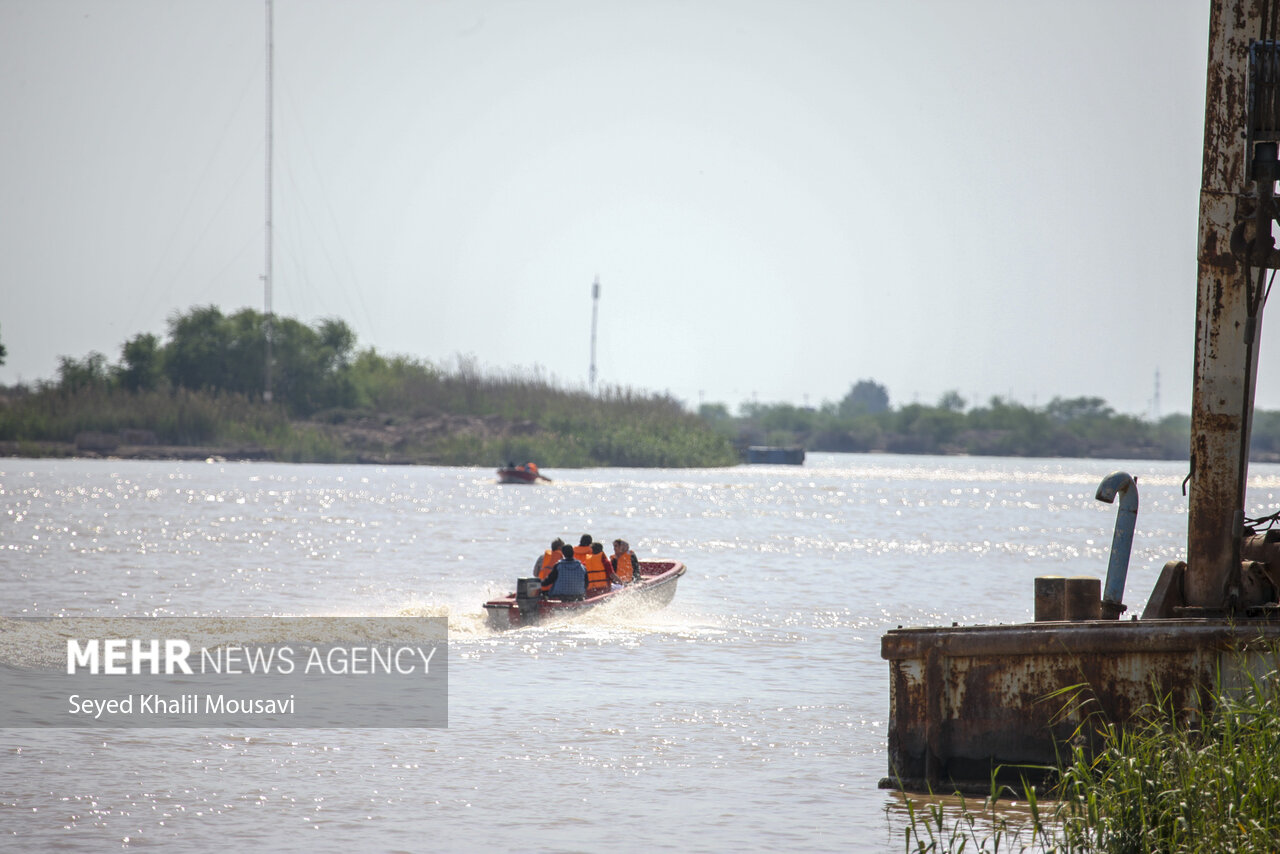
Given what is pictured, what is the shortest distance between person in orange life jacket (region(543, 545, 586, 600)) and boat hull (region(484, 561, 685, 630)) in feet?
0.37

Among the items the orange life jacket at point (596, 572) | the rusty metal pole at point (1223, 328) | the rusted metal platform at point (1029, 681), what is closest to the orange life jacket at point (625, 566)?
the orange life jacket at point (596, 572)

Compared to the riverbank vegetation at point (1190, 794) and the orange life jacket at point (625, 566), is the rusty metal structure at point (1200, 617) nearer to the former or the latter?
the riverbank vegetation at point (1190, 794)

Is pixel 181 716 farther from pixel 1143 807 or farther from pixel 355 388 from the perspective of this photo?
pixel 355 388

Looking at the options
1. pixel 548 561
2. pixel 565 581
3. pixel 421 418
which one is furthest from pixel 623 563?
pixel 421 418

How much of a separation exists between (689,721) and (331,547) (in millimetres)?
21707

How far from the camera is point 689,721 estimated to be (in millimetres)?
12328

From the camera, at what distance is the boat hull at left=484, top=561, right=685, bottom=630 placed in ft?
57.7

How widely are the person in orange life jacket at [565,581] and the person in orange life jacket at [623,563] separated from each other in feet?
6.45

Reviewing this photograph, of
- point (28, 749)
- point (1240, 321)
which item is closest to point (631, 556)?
point (28, 749)

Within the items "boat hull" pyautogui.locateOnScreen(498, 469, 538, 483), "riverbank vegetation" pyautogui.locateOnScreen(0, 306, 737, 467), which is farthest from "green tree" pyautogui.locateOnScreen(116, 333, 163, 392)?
"boat hull" pyautogui.locateOnScreen(498, 469, 538, 483)

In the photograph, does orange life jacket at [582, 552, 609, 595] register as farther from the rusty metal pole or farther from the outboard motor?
the rusty metal pole

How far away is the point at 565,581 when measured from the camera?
17703 millimetres

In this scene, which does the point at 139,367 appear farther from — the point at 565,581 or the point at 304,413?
the point at 565,581

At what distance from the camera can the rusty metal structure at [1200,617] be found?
8320 mm
